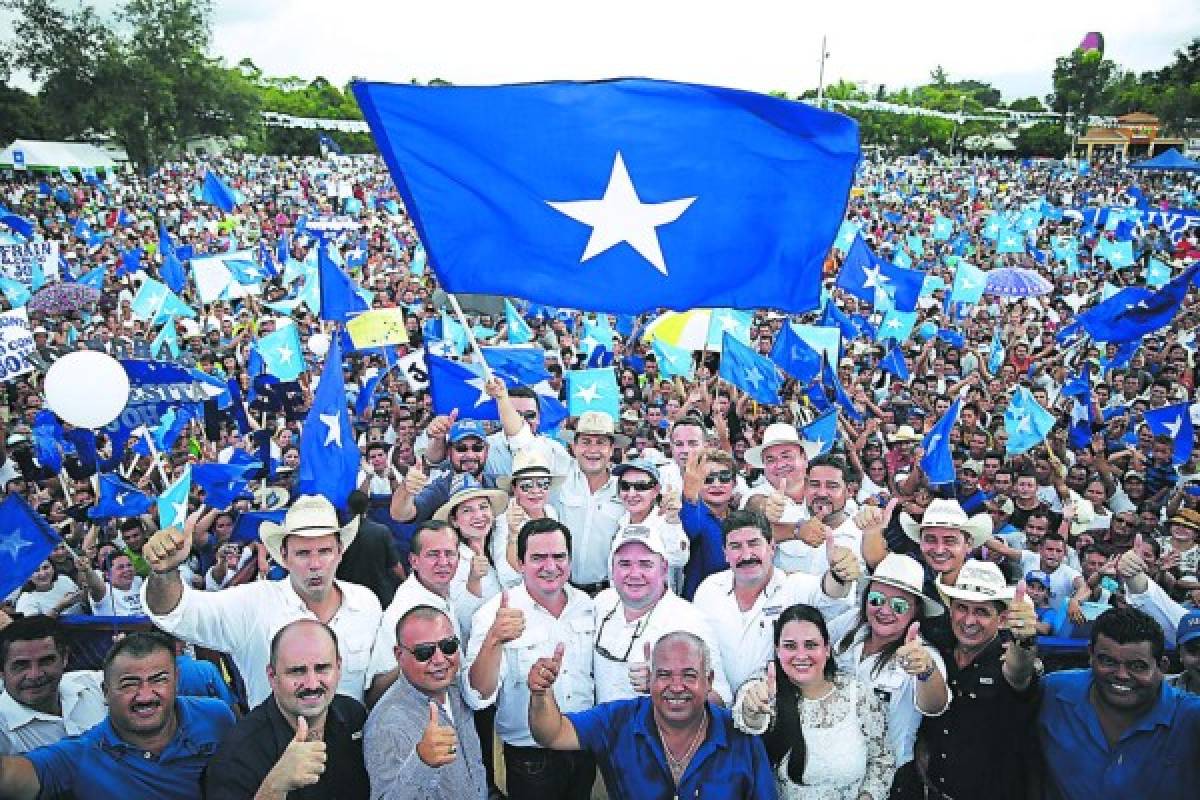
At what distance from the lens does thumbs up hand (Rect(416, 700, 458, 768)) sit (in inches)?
124

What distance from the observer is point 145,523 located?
23.7 ft

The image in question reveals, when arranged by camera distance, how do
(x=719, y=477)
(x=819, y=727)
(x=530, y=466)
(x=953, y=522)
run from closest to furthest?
(x=819, y=727), (x=953, y=522), (x=530, y=466), (x=719, y=477)

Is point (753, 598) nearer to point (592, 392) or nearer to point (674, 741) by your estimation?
point (674, 741)

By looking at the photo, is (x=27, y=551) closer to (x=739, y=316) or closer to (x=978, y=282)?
(x=739, y=316)

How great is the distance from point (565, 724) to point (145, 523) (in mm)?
5061

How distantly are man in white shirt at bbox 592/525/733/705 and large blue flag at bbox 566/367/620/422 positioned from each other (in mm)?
4728

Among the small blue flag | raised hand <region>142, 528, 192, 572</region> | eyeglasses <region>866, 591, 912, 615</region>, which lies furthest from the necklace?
Result: the small blue flag

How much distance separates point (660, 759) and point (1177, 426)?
748cm

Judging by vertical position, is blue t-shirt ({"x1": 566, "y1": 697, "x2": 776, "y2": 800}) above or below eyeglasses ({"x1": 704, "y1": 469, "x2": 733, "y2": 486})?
below

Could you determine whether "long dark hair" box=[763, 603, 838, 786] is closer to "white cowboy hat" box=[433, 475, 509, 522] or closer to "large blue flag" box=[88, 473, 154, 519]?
"white cowboy hat" box=[433, 475, 509, 522]

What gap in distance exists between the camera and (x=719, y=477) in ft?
17.4

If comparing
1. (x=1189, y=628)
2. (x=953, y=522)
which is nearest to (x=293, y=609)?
(x=953, y=522)

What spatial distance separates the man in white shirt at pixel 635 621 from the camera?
3957mm

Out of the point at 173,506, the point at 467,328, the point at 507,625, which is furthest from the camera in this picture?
the point at 173,506
